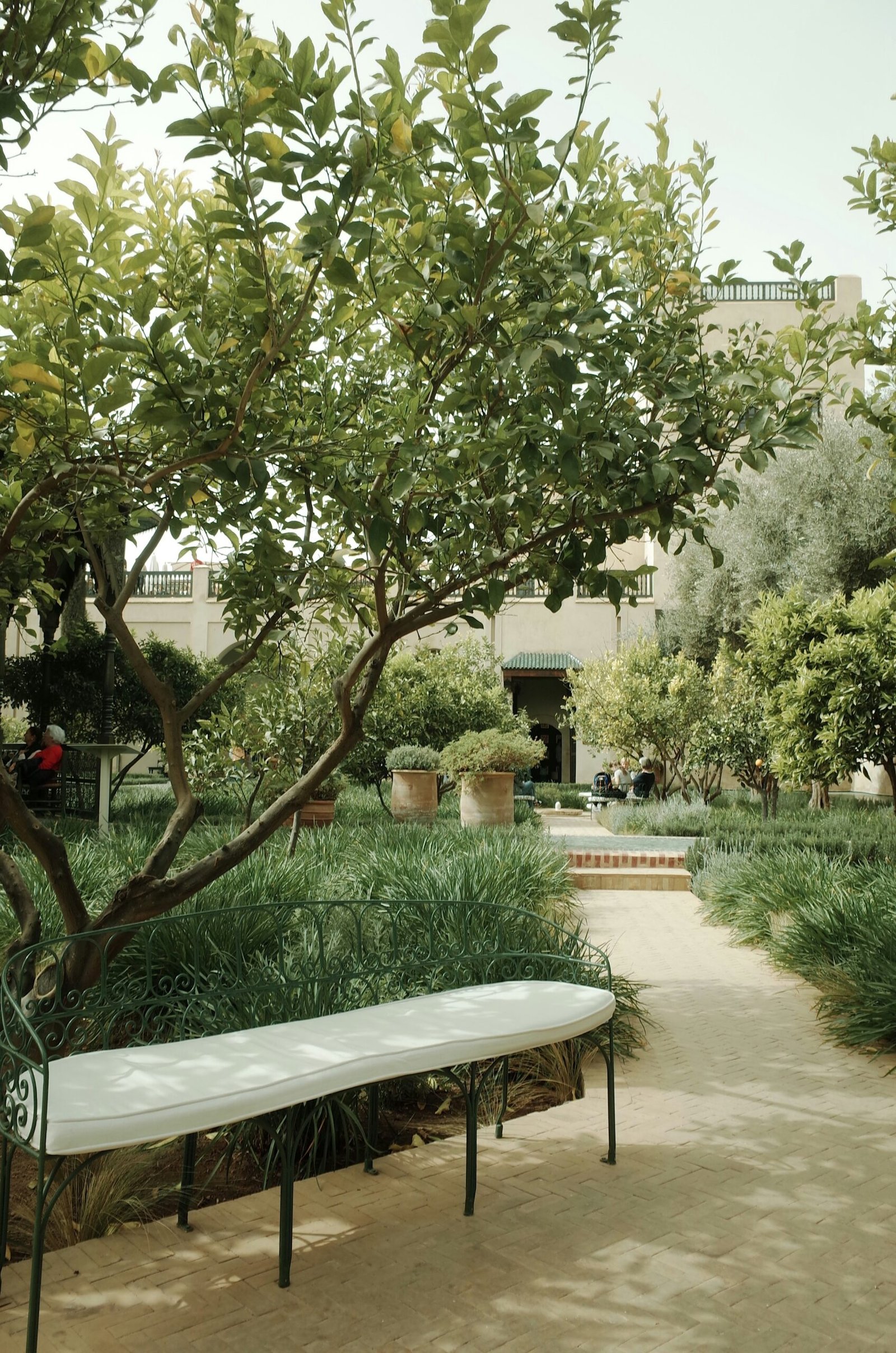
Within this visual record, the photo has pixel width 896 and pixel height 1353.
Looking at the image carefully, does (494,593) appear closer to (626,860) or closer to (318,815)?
(318,815)

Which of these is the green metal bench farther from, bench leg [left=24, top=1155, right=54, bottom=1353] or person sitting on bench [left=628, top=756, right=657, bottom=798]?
person sitting on bench [left=628, top=756, right=657, bottom=798]

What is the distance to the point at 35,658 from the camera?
15352 millimetres

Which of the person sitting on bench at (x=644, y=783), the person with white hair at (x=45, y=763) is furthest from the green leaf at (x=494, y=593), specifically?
the person sitting on bench at (x=644, y=783)

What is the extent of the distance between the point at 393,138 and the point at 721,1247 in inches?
133

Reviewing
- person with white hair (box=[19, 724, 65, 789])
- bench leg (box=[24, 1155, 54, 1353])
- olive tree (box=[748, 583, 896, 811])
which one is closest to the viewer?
bench leg (box=[24, 1155, 54, 1353])

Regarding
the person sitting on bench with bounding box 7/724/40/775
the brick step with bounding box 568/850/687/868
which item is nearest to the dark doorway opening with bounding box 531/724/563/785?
the brick step with bounding box 568/850/687/868

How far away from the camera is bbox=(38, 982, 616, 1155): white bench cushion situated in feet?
7.90

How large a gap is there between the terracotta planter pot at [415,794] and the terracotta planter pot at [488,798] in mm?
712

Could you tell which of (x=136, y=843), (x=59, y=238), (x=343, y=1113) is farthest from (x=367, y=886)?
(x=59, y=238)

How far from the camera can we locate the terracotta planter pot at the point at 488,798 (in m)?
13.5

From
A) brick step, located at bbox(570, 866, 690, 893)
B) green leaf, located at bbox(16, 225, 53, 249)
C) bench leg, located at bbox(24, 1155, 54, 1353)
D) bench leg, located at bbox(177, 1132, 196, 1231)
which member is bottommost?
brick step, located at bbox(570, 866, 690, 893)

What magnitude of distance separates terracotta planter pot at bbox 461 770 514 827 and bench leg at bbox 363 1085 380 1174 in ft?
31.7

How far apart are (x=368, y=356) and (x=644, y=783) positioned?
16282 mm

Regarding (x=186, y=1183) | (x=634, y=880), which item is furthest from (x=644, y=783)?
(x=186, y=1183)
